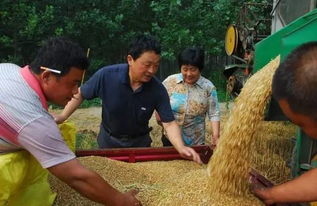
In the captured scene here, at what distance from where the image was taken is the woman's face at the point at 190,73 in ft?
13.5

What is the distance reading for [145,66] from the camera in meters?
3.35

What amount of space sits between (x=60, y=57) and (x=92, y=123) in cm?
637

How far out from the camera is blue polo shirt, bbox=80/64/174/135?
11.7 ft

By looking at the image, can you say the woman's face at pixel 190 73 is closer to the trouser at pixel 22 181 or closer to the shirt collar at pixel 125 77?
the shirt collar at pixel 125 77

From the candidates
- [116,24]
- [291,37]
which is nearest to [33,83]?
[291,37]

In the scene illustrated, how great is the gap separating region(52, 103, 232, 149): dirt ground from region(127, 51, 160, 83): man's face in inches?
112

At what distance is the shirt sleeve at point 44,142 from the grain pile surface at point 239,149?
36.1 inches

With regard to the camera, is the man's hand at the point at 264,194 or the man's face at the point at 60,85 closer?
the man's face at the point at 60,85

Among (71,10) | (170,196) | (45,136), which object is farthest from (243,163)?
(71,10)

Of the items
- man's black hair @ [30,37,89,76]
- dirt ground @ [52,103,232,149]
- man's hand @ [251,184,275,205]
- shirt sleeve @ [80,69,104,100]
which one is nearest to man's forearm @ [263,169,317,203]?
man's hand @ [251,184,275,205]

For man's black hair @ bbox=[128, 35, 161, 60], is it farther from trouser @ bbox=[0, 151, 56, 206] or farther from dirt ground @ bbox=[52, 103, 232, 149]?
dirt ground @ bbox=[52, 103, 232, 149]

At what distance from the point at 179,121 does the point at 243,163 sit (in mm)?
1830

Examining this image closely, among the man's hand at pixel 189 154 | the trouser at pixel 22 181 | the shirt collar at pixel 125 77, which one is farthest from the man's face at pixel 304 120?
the shirt collar at pixel 125 77

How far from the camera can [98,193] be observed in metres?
1.99
